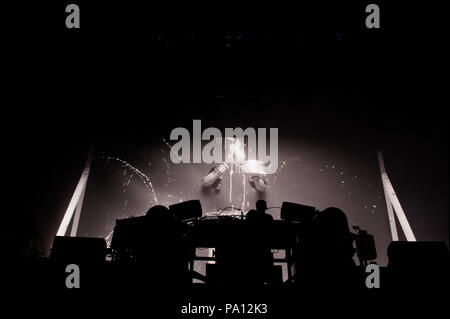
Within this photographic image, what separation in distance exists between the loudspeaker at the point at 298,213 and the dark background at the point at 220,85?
275 centimetres

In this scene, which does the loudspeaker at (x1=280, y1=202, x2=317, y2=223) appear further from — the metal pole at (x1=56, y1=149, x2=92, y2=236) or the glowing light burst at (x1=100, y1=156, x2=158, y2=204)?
the metal pole at (x1=56, y1=149, x2=92, y2=236)

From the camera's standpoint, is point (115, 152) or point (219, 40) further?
point (115, 152)

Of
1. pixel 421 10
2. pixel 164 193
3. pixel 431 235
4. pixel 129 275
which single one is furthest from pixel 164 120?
pixel 431 235

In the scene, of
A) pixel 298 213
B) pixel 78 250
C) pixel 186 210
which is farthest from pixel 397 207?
pixel 78 250

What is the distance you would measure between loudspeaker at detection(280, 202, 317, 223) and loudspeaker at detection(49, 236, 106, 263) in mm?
1686

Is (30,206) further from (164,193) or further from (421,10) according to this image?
(421,10)

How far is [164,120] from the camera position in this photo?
18.3 ft

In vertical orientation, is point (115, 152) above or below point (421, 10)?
below

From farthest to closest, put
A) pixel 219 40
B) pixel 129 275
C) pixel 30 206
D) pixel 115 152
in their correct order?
pixel 115 152 → pixel 30 206 → pixel 219 40 → pixel 129 275

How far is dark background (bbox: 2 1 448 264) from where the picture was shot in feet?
13.8

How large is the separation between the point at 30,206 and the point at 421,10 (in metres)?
6.68

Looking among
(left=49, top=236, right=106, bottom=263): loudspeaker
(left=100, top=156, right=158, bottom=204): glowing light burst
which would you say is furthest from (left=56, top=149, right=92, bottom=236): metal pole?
(left=49, top=236, right=106, bottom=263): loudspeaker

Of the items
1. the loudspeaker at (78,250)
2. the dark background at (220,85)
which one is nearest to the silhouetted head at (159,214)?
the loudspeaker at (78,250)

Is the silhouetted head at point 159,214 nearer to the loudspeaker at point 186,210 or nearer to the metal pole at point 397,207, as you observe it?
the loudspeaker at point 186,210
